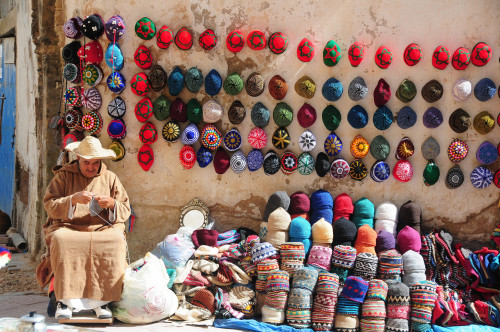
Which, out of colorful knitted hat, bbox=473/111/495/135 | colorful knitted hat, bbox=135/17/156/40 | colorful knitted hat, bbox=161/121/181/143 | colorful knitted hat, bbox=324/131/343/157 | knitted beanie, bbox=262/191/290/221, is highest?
colorful knitted hat, bbox=135/17/156/40

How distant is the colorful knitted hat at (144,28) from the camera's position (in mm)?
4836

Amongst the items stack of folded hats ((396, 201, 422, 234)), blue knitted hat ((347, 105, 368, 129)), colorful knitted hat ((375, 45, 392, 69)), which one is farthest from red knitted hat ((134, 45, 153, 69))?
stack of folded hats ((396, 201, 422, 234))

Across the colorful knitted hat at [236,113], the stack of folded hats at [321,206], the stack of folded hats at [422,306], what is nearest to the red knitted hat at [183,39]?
the colorful knitted hat at [236,113]

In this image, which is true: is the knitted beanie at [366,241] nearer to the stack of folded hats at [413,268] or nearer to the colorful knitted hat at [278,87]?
the stack of folded hats at [413,268]

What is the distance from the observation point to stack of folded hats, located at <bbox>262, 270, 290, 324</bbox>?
4125mm

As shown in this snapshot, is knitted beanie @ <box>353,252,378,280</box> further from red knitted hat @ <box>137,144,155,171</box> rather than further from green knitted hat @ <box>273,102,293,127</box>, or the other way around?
red knitted hat @ <box>137,144,155,171</box>

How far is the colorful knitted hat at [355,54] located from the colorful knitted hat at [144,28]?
5.93 ft

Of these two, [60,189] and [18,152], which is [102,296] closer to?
[60,189]

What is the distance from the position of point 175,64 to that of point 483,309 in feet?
11.0

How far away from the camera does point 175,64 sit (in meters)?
4.96

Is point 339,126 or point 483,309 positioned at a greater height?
point 339,126

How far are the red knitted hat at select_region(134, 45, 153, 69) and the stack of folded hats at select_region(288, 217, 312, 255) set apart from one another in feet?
6.49

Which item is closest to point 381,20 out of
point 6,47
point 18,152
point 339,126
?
point 339,126

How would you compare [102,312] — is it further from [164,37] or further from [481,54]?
[481,54]
